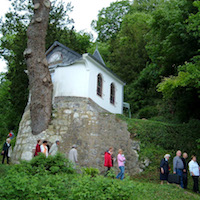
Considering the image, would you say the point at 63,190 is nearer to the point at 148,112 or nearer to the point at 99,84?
the point at 99,84

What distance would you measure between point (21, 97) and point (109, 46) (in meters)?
15.7

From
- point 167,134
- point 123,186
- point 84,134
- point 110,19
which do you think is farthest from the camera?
point 110,19

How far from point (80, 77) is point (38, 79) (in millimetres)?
2641

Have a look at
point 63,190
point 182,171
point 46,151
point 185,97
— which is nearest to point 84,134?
point 46,151

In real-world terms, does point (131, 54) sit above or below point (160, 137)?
above

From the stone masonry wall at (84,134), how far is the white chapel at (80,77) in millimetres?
595

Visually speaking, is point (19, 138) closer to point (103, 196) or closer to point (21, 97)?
point (21, 97)

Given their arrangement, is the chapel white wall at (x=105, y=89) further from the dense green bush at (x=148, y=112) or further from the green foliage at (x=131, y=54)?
the green foliage at (x=131, y=54)

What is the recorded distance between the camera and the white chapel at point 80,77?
16.9m

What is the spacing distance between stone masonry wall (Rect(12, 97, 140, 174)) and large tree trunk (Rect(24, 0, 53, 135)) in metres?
0.60

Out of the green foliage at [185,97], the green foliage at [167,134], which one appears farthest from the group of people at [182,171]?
the green foliage at [167,134]

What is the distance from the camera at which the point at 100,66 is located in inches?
715

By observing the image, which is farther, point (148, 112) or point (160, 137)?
point (148, 112)

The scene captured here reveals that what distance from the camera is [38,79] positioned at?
51.0 ft
